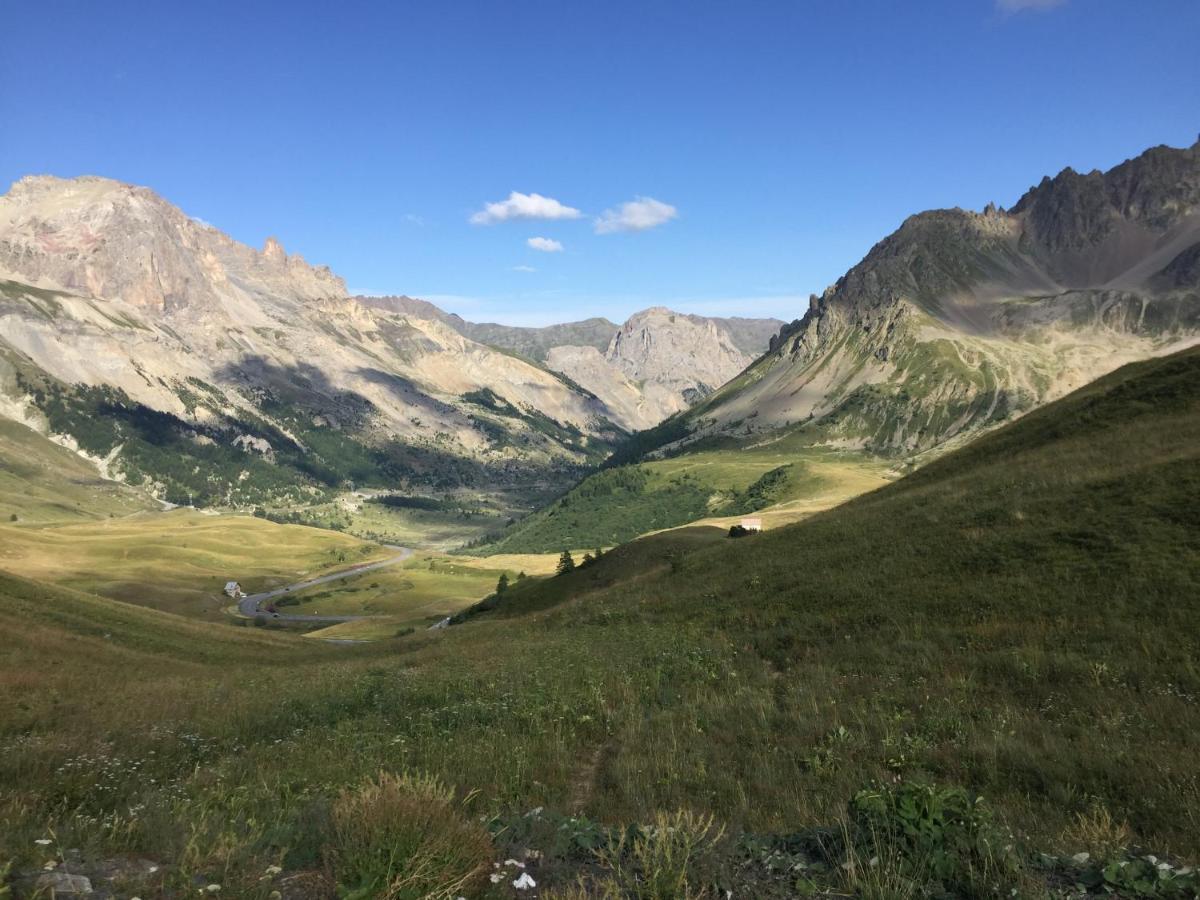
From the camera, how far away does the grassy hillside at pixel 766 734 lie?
6754mm

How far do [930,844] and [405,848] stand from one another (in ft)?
17.3

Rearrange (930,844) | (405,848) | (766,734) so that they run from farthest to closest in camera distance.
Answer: (766,734), (930,844), (405,848)

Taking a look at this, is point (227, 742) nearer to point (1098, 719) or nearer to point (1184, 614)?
point (1098, 719)

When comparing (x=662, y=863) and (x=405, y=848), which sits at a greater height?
(x=405, y=848)

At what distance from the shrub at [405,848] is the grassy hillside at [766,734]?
0.03 metres

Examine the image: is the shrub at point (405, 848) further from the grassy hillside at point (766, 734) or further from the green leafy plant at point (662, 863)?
the green leafy plant at point (662, 863)

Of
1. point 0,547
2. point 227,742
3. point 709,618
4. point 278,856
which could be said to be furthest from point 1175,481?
point 0,547

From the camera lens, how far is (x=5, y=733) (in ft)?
53.4

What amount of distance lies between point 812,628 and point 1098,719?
33.8ft

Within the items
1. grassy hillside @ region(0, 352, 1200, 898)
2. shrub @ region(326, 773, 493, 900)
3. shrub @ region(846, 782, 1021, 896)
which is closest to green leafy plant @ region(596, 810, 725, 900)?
grassy hillside @ region(0, 352, 1200, 898)

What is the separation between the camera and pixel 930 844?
663 centimetres

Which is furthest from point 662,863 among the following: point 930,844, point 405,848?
point 930,844

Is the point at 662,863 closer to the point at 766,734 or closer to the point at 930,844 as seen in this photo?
the point at 930,844

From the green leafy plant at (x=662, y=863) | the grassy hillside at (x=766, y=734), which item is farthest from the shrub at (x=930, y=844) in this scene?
the green leafy plant at (x=662, y=863)
